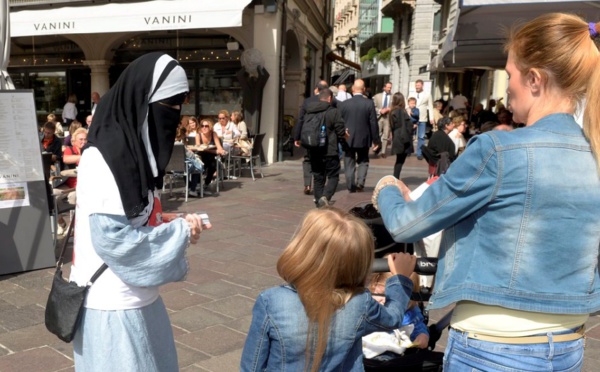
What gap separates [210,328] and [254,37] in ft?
32.0

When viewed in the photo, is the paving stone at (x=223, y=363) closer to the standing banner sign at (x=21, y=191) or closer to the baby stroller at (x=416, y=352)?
the baby stroller at (x=416, y=352)

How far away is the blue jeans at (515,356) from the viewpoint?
1.33 meters

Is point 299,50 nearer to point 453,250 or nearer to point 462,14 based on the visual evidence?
point 462,14

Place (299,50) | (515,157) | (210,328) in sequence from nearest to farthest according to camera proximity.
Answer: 1. (515,157)
2. (210,328)
3. (299,50)

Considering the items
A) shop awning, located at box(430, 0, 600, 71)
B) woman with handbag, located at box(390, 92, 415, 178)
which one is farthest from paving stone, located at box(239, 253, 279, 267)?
woman with handbag, located at box(390, 92, 415, 178)

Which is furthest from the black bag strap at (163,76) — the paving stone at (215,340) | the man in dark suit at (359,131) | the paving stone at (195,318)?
the man in dark suit at (359,131)

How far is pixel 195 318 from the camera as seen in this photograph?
3865 mm

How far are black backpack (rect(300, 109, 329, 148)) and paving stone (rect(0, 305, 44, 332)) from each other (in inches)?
184

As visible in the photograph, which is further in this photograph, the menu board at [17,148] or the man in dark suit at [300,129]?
the man in dark suit at [300,129]

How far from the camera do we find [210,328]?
370cm

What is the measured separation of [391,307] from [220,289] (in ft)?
9.57

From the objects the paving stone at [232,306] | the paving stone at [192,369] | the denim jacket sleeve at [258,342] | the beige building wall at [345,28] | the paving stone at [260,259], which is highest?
the beige building wall at [345,28]

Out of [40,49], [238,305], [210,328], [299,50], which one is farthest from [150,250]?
[40,49]

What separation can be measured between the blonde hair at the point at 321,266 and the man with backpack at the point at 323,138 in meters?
6.28
